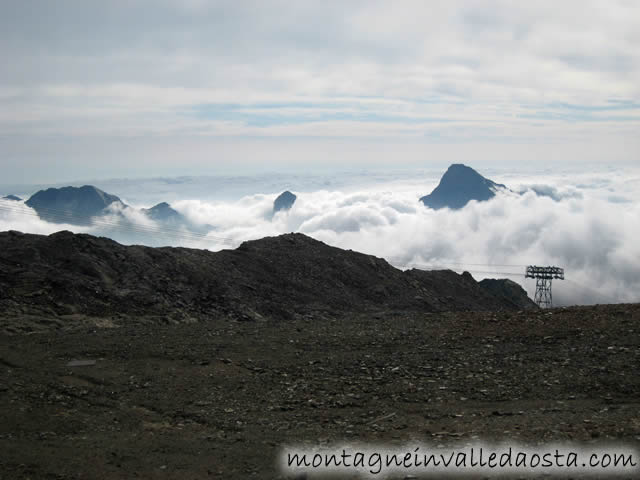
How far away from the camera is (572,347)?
16.4 metres

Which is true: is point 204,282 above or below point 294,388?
above

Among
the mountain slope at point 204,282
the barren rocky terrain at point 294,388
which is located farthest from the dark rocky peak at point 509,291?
the barren rocky terrain at point 294,388

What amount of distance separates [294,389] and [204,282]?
18423 millimetres

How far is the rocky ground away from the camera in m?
10.6

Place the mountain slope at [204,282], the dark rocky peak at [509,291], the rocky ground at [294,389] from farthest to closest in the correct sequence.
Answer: the dark rocky peak at [509,291] < the mountain slope at [204,282] < the rocky ground at [294,389]

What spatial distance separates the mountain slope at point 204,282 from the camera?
25891mm

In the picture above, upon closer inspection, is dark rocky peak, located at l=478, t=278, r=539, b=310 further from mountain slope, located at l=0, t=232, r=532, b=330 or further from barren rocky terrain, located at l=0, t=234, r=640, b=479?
barren rocky terrain, located at l=0, t=234, r=640, b=479

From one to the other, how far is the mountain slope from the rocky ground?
5.66 meters

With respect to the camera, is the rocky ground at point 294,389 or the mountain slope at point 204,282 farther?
the mountain slope at point 204,282

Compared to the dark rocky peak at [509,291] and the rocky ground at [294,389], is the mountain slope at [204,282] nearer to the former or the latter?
the rocky ground at [294,389]

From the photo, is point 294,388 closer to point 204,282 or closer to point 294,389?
point 294,389

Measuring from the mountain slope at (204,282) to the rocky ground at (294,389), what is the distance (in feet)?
18.6

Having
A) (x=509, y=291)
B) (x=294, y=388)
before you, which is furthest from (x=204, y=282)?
(x=509, y=291)

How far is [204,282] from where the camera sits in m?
31.9
